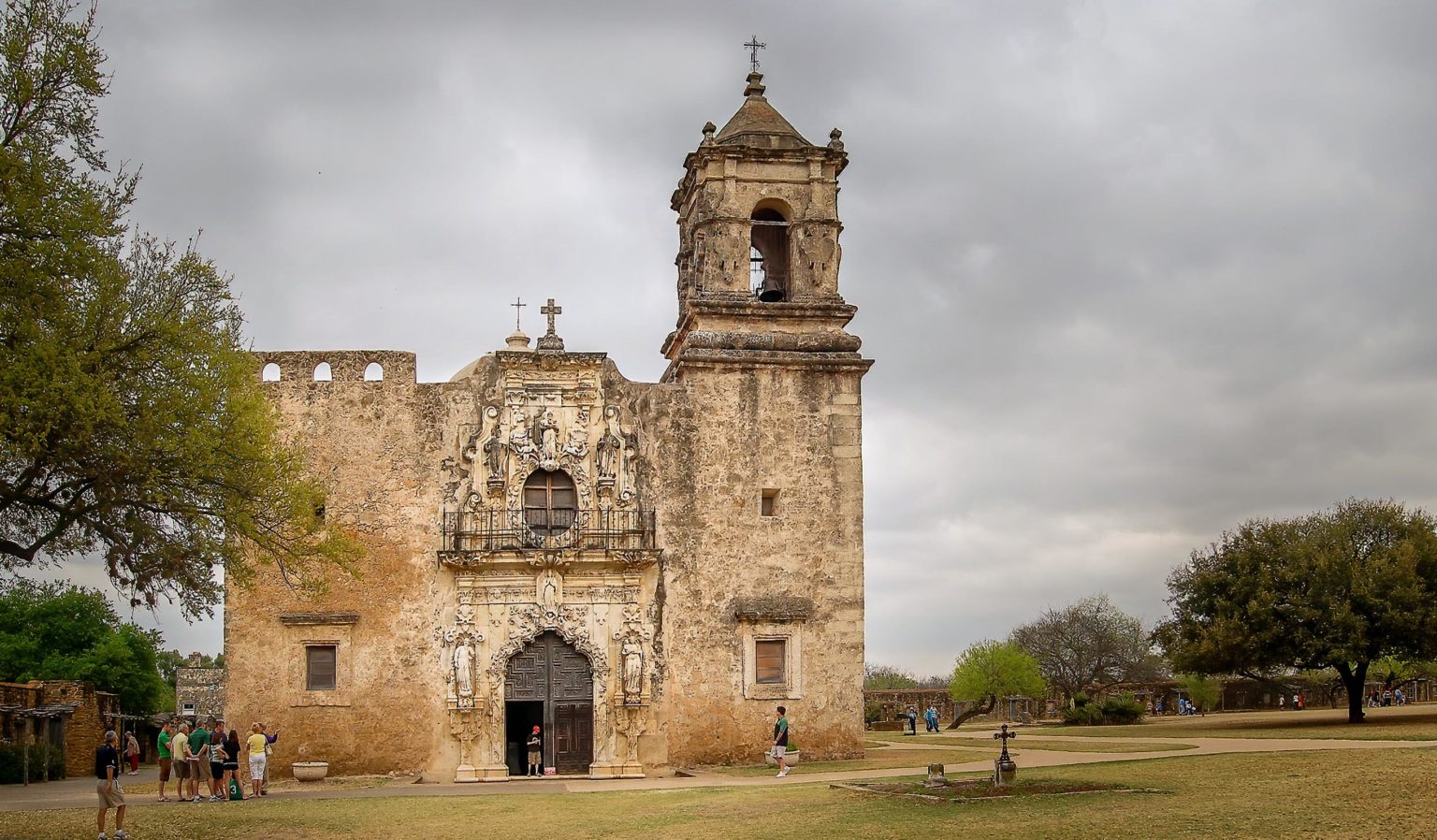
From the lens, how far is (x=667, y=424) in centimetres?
2625

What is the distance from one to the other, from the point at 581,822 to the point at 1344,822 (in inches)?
315

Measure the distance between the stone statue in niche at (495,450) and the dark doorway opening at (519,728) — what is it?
4.03m

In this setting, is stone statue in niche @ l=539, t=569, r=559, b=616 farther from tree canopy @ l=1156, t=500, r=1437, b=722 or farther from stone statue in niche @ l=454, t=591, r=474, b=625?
tree canopy @ l=1156, t=500, r=1437, b=722

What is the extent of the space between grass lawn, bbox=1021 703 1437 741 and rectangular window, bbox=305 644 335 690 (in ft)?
50.8

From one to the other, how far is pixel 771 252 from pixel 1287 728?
14.1 m

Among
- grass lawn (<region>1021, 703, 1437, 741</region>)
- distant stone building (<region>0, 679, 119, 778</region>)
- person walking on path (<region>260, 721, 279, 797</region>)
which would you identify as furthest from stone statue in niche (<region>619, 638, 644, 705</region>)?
distant stone building (<region>0, 679, 119, 778</region>)

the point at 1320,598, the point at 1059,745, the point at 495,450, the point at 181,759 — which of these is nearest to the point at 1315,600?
the point at 1320,598

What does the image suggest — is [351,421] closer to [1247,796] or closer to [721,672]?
[721,672]

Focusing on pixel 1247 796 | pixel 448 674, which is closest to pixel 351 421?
pixel 448 674

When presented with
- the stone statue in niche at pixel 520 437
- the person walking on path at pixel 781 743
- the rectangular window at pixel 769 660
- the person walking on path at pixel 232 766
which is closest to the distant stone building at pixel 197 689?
the stone statue in niche at pixel 520 437

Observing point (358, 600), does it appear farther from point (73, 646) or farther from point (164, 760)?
point (73, 646)

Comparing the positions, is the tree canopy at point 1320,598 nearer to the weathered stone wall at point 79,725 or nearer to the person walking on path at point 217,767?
the person walking on path at point 217,767

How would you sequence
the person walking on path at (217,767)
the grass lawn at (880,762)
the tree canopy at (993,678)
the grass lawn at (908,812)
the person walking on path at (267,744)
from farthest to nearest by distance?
the tree canopy at (993,678) → the grass lawn at (880,762) → the person walking on path at (267,744) → the person walking on path at (217,767) → the grass lawn at (908,812)

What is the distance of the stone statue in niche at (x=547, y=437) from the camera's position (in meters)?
25.8
